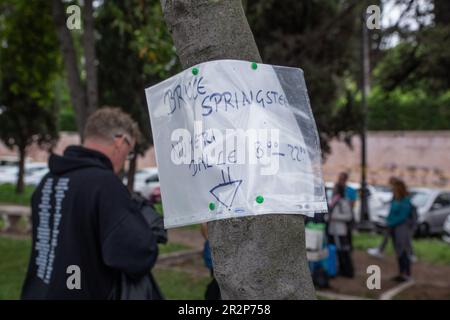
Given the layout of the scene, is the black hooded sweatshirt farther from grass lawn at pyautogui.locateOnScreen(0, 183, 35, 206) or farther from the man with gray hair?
grass lawn at pyautogui.locateOnScreen(0, 183, 35, 206)

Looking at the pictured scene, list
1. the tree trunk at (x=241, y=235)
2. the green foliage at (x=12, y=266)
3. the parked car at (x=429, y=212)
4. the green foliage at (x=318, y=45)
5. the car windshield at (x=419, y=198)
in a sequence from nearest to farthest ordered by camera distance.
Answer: the tree trunk at (x=241, y=235), the green foliage at (x=12, y=266), the green foliage at (x=318, y=45), the parked car at (x=429, y=212), the car windshield at (x=419, y=198)

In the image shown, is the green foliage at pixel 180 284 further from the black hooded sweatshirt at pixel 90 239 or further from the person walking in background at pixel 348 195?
the black hooded sweatshirt at pixel 90 239

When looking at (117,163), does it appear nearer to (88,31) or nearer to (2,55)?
(88,31)

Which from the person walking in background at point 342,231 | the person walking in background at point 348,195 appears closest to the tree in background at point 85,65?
the person walking in background at point 342,231

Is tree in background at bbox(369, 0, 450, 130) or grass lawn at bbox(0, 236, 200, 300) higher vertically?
tree in background at bbox(369, 0, 450, 130)

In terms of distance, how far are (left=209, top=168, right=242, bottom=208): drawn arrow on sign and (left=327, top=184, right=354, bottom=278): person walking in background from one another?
8.32 meters

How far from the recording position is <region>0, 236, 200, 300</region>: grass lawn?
25.0 feet

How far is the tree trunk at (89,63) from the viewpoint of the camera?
8.26m

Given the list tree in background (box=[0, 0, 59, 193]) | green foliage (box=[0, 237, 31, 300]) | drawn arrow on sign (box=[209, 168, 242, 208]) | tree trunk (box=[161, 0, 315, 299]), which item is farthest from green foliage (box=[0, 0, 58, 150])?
drawn arrow on sign (box=[209, 168, 242, 208])

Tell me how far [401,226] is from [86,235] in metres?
8.18

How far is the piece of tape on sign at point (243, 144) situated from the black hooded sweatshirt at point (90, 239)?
2.49ft

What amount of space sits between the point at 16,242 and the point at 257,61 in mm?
11231
